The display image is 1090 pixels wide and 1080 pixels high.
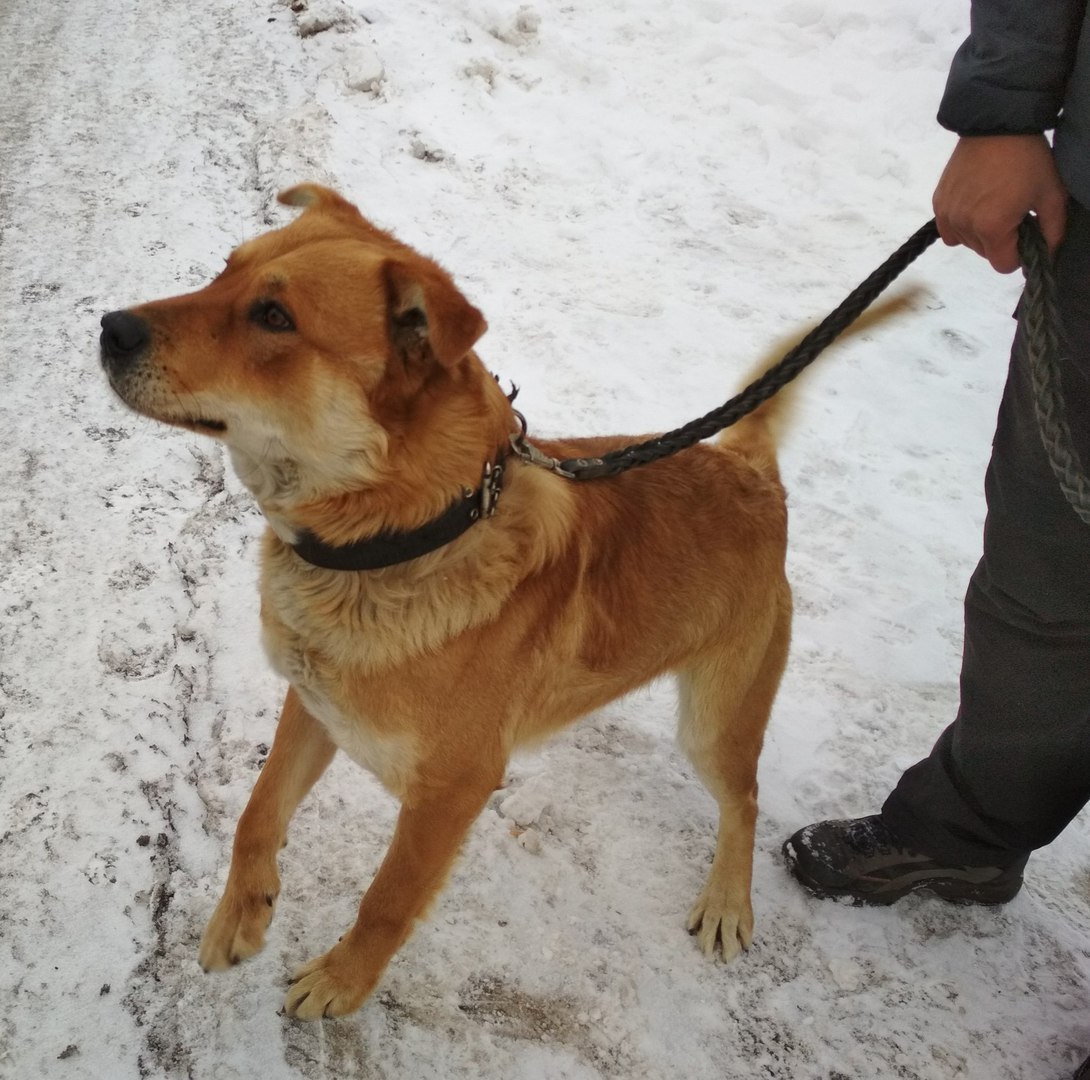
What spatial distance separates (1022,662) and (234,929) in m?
2.17

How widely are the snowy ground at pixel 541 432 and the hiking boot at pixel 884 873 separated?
8 cm

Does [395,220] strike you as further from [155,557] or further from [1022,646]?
[1022,646]

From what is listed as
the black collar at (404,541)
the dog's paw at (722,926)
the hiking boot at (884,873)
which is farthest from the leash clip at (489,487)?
the hiking boot at (884,873)

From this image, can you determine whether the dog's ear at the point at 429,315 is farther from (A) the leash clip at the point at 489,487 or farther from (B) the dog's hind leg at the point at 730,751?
(B) the dog's hind leg at the point at 730,751

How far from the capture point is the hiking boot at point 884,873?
2.65m

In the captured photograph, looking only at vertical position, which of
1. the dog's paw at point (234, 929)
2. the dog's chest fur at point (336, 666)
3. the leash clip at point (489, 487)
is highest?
the leash clip at point (489, 487)

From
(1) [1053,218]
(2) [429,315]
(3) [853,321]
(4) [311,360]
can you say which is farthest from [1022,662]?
(4) [311,360]

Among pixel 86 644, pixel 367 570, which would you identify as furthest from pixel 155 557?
pixel 367 570

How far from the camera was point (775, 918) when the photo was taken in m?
2.70

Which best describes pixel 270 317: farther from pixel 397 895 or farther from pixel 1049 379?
pixel 1049 379

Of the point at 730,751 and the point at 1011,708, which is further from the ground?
the point at 1011,708

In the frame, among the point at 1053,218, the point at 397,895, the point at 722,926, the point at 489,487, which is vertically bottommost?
the point at 722,926

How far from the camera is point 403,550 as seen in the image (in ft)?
6.51

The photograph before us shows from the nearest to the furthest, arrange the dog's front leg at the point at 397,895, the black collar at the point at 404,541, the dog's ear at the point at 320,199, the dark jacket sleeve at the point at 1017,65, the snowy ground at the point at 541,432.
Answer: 1. the dark jacket sleeve at the point at 1017,65
2. the black collar at the point at 404,541
3. the dog's front leg at the point at 397,895
4. the dog's ear at the point at 320,199
5. the snowy ground at the point at 541,432
